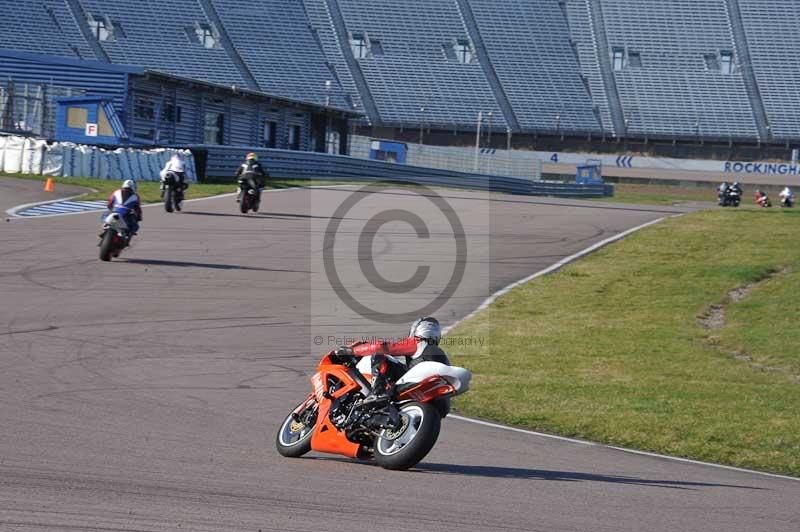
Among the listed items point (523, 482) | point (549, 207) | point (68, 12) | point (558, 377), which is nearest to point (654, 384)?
point (558, 377)

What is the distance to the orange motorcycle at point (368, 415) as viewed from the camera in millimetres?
7328

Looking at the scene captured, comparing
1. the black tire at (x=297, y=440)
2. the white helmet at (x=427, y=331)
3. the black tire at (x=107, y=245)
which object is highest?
the black tire at (x=107, y=245)

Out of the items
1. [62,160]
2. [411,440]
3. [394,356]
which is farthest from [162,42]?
[411,440]

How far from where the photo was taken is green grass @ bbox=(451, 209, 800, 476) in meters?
10.3

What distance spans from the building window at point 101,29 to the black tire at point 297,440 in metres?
57.0

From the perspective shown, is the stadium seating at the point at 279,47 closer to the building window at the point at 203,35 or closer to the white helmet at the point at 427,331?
the building window at the point at 203,35

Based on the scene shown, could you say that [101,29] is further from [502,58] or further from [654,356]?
[654,356]

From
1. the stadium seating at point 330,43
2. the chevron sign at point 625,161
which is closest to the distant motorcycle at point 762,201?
the chevron sign at point 625,161

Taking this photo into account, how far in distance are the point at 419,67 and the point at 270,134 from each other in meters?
17.3

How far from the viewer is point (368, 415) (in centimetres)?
757

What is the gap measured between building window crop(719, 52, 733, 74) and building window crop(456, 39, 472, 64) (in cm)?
1607

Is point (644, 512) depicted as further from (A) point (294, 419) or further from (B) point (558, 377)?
(B) point (558, 377)

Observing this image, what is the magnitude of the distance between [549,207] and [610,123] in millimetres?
32506

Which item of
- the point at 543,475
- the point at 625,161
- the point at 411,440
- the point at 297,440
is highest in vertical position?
the point at 625,161
